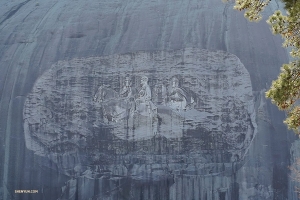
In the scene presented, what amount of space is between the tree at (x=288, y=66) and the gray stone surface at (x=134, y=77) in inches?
290

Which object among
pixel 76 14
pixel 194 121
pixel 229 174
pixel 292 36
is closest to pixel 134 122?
pixel 194 121

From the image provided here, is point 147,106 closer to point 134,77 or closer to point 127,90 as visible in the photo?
point 127,90

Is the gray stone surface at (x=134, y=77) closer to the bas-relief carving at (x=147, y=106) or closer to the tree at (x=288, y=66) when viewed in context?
the bas-relief carving at (x=147, y=106)

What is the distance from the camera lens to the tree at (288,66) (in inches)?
298

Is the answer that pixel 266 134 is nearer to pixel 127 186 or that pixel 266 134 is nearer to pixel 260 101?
pixel 260 101

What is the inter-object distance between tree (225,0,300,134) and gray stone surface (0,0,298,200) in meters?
7.37

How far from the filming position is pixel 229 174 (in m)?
15.4

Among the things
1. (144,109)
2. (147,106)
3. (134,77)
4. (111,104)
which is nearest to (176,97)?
(147,106)

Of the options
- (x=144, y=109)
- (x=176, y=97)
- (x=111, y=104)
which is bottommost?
(x=144, y=109)

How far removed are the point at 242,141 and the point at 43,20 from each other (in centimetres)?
893

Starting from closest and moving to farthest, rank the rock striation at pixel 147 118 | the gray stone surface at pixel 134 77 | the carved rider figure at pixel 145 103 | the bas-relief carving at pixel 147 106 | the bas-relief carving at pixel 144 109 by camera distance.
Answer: the gray stone surface at pixel 134 77 < the rock striation at pixel 147 118 < the bas-relief carving at pixel 144 109 < the bas-relief carving at pixel 147 106 < the carved rider figure at pixel 145 103

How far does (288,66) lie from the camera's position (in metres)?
7.70

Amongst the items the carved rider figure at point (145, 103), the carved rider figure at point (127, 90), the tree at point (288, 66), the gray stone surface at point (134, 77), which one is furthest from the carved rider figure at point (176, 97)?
the tree at point (288, 66)

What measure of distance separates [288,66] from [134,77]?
934cm
